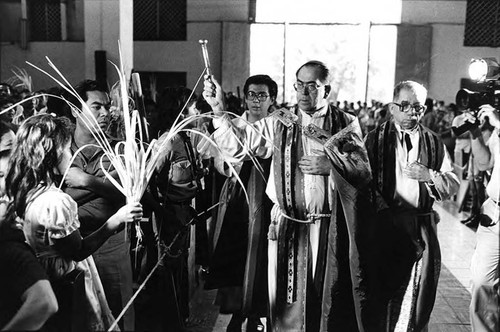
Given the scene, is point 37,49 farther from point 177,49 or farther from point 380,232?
point 380,232

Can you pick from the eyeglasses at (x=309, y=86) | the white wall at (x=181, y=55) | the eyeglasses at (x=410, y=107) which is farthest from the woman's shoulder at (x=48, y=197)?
the white wall at (x=181, y=55)

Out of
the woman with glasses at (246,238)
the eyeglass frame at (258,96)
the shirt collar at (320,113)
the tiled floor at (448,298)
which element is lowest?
the tiled floor at (448,298)

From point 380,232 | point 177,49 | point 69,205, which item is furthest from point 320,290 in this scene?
point 177,49

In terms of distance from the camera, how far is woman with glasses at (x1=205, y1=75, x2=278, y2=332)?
12.3 ft

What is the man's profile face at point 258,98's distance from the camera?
3902 millimetres

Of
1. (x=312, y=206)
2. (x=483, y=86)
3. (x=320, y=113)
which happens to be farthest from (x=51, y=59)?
(x=483, y=86)

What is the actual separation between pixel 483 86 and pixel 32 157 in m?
2.42

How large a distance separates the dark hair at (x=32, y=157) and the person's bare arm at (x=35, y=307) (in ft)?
1.24

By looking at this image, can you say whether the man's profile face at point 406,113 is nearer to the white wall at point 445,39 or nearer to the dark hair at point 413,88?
the dark hair at point 413,88

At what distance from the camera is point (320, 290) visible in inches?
143

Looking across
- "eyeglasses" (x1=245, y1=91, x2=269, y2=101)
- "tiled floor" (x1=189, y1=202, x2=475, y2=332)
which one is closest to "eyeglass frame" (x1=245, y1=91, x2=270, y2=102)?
"eyeglasses" (x1=245, y1=91, x2=269, y2=101)

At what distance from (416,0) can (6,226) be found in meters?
4.84

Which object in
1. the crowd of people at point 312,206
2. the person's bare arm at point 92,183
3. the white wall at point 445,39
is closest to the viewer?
the person's bare arm at point 92,183

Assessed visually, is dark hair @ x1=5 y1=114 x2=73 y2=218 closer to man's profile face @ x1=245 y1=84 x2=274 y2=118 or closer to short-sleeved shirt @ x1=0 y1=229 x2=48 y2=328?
short-sleeved shirt @ x1=0 y1=229 x2=48 y2=328
